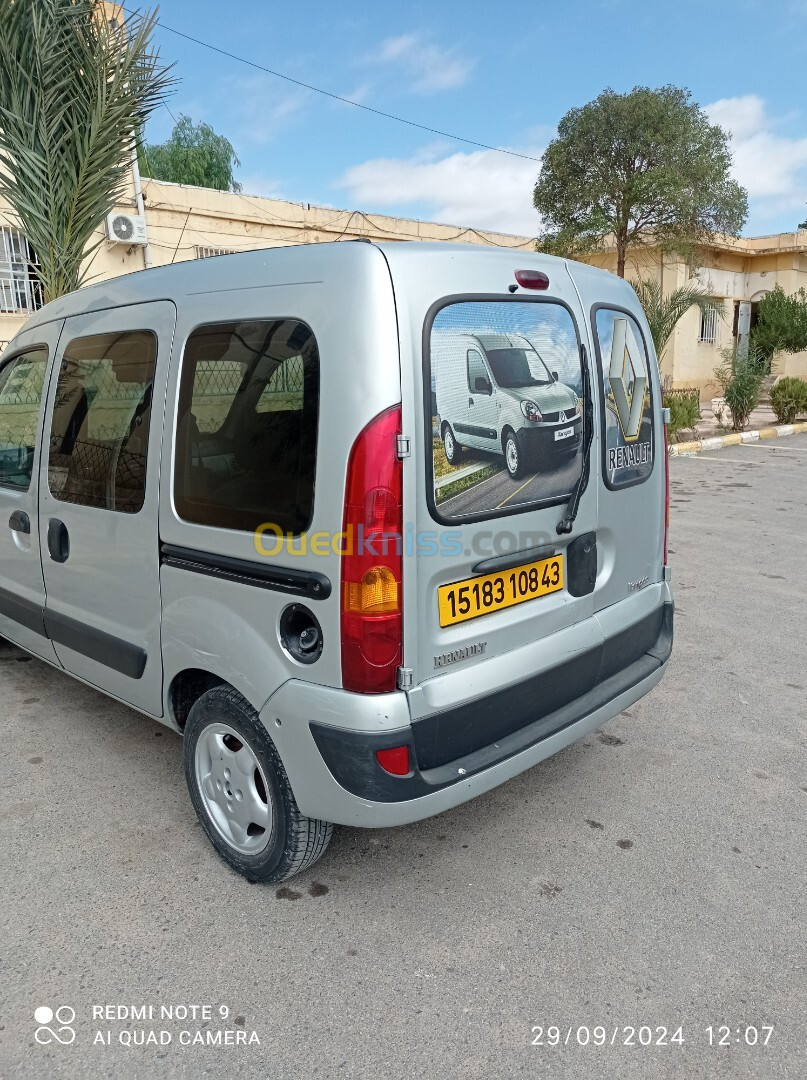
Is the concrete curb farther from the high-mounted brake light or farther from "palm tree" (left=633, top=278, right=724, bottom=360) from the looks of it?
the high-mounted brake light

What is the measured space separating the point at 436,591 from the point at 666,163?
1435 cm

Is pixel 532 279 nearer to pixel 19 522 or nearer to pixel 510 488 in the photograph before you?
pixel 510 488

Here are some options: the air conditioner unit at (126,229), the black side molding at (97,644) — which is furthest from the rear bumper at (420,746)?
the air conditioner unit at (126,229)

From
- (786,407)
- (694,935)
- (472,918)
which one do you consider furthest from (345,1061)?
(786,407)

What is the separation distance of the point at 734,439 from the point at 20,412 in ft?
44.5

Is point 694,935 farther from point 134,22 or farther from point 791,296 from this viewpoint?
point 791,296

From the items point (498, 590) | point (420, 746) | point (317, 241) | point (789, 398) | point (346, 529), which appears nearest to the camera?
point (346, 529)

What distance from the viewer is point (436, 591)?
2195 millimetres

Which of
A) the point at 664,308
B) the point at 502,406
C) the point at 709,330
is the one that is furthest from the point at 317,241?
the point at 709,330

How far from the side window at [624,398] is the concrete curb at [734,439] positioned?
10634 millimetres

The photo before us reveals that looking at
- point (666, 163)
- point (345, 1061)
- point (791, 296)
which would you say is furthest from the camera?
point (791, 296)

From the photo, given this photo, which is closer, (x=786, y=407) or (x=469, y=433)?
(x=469, y=433)

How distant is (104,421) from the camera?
2.88m

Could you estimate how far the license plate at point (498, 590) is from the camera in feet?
7.36
